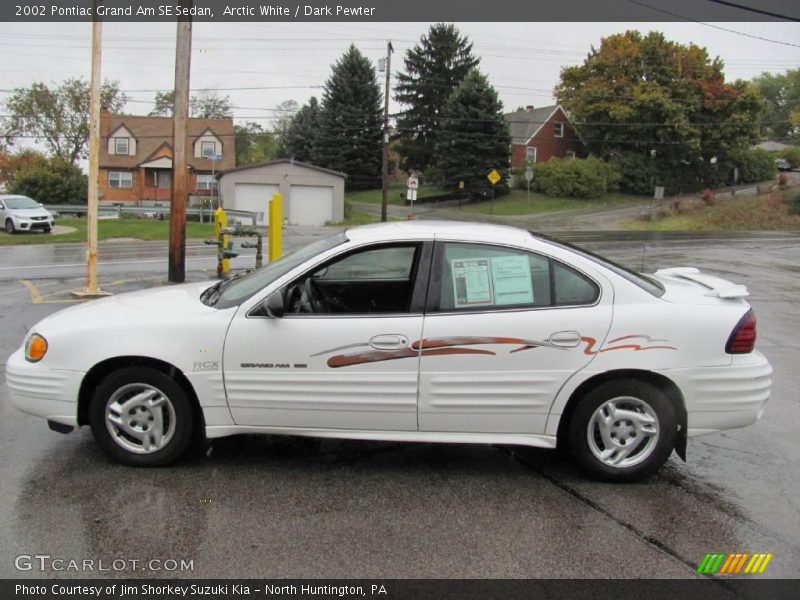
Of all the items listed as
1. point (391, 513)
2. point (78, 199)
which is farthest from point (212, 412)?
point (78, 199)

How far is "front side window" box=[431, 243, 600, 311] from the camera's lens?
4242mm

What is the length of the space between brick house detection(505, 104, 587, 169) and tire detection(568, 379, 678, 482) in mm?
60632

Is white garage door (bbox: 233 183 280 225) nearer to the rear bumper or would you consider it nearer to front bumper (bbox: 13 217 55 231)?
Result: front bumper (bbox: 13 217 55 231)

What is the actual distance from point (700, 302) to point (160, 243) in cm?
2268

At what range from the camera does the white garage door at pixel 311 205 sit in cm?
4297

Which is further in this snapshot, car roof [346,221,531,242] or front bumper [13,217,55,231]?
front bumper [13,217,55,231]

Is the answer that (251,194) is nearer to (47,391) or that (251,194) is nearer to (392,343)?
(47,391)

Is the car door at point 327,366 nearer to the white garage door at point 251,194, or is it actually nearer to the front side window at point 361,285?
the front side window at point 361,285

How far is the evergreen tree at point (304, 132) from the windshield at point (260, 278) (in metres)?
57.5

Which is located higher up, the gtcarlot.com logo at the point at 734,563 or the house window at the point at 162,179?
the house window at the point at 162,179

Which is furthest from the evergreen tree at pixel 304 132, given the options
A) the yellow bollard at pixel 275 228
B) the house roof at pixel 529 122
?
the yellow bollard at pixel 275 228

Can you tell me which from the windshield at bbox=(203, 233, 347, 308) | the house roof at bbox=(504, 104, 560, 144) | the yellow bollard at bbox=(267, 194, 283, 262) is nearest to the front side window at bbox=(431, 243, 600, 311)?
the windshield at bbox=(203, 233, 347, 308)

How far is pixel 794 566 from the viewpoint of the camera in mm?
3387

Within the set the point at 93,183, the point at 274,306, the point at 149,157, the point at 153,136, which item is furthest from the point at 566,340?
the point at 153,136
